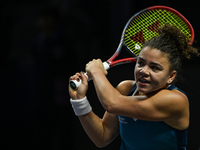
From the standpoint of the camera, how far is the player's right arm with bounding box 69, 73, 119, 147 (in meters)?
1.27

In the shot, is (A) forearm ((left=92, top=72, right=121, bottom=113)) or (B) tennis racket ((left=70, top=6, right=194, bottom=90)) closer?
(A) forearm ((left=92, top=72, right=121, bottom=113))

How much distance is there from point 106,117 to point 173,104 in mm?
465

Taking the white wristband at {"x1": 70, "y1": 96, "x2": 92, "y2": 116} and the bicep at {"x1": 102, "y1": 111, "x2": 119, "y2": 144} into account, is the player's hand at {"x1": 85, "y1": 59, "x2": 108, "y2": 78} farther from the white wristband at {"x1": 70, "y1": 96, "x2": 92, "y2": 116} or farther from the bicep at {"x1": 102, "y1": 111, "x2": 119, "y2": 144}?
the bicep at {"x1": 102, "y1": 111, "x2": 119, "y2": 144}

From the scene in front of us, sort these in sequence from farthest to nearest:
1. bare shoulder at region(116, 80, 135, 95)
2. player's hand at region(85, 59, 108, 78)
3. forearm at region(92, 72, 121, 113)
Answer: bare shoulder at region(116, 80, 135, 95) → player's hand at region(85, 59, 108, 78) → forearm at region(92, 72, 121, 113)

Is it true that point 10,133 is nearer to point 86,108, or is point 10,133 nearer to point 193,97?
point 86,108

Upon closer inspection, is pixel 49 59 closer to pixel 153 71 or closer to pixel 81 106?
pixel 81 106

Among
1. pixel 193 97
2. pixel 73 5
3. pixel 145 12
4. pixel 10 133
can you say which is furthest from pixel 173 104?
pixel 10 133

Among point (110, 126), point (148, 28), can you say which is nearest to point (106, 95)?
point (110, 126)

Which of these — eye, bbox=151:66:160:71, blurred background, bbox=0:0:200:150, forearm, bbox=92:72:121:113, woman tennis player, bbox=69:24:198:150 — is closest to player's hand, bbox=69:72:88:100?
woman tennis player, bbox=69:24:198:150

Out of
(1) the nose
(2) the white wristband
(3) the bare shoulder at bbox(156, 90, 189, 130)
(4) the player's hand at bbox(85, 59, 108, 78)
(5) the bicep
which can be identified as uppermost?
(4) the player's hand at bbox(85, 59, 108, 78)

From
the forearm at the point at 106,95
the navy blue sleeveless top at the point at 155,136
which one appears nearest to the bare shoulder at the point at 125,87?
the navy blue sleeveless top at the point at 155,136

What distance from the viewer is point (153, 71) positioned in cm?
114

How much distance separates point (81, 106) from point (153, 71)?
0.40 m

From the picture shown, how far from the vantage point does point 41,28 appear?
223cm
